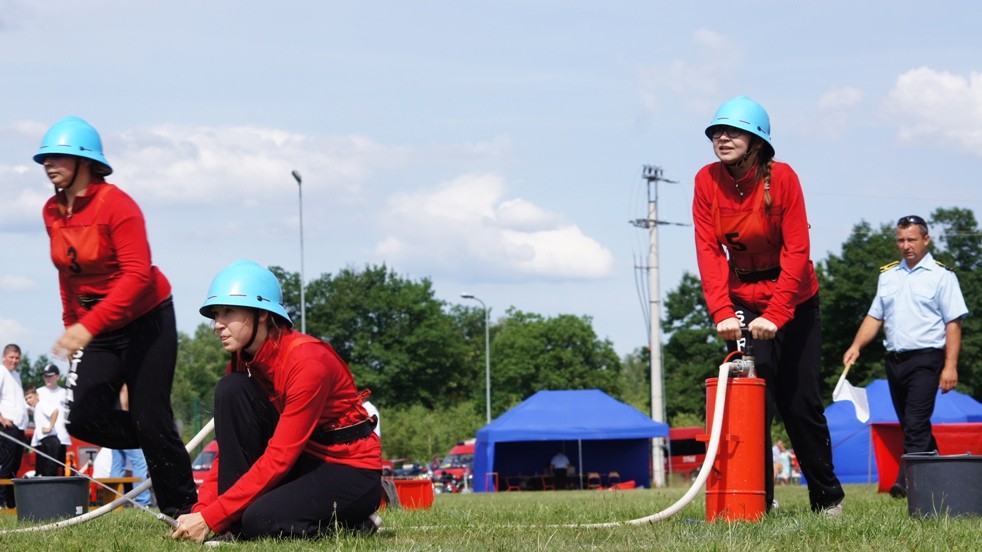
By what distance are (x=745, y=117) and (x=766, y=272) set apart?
0.90 metres

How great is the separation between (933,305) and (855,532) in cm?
486

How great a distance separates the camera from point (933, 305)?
9.77 metres

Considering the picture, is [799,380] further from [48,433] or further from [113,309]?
[48,433]

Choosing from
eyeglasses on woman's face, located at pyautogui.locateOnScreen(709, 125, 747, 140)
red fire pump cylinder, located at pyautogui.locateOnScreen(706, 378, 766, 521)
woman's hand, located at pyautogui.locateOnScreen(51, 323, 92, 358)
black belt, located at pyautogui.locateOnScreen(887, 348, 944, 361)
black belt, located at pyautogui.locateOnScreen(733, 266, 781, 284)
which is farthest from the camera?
black belt, located at pyautogui.locateOnScreen(887, 348, 944, 361)

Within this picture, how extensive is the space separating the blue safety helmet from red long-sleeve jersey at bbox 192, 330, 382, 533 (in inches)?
63.4

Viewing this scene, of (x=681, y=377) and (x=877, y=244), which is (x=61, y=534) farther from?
(x=681, y=377)

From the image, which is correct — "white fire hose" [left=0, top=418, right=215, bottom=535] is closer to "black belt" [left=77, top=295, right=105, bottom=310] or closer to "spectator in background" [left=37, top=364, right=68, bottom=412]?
"black belt" [left=77, top=295, right=105, bottom=310]

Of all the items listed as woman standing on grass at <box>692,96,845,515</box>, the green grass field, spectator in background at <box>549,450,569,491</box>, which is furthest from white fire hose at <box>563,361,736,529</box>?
spectator in background at <box>549,450,569,491</box>

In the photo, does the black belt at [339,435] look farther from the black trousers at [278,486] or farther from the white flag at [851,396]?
the white flag at [851,396]

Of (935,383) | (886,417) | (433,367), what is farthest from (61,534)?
(433,367)

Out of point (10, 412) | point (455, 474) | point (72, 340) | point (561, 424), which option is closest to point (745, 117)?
point (72, 340)

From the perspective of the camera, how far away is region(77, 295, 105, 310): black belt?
672 cm

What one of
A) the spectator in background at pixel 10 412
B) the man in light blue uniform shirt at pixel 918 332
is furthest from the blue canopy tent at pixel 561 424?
the man in light blue uniform shirt at pixel 918 332

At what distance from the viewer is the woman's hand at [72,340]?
6.23 m
